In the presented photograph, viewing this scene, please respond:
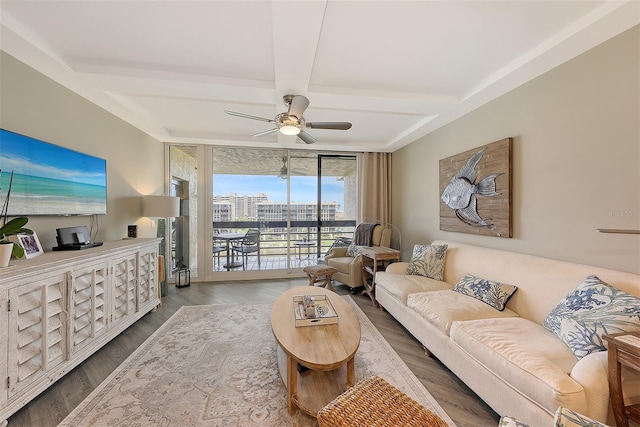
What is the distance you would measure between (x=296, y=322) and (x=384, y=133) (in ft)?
10.9

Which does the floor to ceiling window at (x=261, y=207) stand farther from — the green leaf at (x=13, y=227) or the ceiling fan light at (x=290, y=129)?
the green leaf at (x=13, y=227)

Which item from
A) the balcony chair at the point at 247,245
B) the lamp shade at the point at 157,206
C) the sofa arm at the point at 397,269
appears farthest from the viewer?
the balcony chair at the point at 247,245

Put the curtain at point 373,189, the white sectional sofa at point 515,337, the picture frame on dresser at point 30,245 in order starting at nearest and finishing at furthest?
the white sectional sofa at point 515,337, the picture frame on dresser at point 30,245, the curtain at point 373,189

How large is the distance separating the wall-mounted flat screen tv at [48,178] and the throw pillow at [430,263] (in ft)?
12.1

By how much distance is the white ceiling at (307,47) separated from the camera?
5.17 feet

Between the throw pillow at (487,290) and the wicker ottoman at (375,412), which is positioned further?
the throw pillow at (487,290)

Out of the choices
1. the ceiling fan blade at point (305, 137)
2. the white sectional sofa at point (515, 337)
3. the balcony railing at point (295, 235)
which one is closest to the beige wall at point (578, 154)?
the white sectional sofa at point (515, 337)

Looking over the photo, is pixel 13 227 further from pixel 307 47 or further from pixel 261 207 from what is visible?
pixel 261 207

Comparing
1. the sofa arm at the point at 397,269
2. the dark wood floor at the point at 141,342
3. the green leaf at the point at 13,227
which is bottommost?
the dark wood floor at the point at 141,342

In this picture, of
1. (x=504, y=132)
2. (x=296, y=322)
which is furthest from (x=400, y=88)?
(x=296, y=322)

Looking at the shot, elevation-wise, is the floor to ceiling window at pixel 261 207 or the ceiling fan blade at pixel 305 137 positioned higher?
the ceiling fan blade at pixel 305 137

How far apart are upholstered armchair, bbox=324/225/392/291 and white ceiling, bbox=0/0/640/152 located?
2.06m

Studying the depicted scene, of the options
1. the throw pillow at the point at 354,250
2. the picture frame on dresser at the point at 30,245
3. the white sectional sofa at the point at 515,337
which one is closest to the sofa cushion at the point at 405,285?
the white sectional sofa at the point at 515,337

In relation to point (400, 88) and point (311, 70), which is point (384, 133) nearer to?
point (400, 88)
